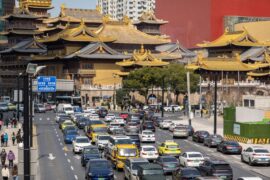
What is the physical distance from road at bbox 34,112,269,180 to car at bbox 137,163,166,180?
6.00m

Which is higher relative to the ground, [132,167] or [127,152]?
[127,152]

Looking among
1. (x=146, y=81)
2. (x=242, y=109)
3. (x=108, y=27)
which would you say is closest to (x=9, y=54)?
(x=108, y=27)

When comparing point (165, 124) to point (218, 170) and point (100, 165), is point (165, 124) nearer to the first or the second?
point (218, 170)

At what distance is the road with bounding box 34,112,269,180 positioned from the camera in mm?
43500

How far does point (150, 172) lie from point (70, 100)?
291ft

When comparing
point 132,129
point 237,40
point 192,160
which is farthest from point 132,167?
point 237,40

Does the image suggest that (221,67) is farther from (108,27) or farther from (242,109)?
(242,109)

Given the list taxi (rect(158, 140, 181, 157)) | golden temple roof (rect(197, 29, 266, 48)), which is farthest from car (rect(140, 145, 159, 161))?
golden temple roof (rect(197, 29, 266, 48))

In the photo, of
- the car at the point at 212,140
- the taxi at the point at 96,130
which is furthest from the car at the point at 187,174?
the taxi at the point at 96,130

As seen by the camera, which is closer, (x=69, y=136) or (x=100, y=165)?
(x=100, y=165)

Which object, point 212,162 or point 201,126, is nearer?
point 212,162

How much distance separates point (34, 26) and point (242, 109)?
101316mm

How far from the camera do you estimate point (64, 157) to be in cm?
5266

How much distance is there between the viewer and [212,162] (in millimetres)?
37969
